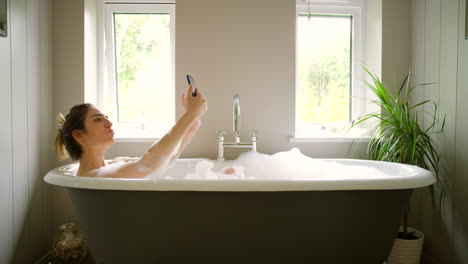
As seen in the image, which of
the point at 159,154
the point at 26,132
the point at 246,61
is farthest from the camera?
the point at 246,61

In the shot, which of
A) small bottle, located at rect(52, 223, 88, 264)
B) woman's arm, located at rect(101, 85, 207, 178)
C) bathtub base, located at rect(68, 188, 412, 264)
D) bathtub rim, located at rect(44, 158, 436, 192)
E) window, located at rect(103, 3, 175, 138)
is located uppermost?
window, located at rect(103, 3, 175, 138)

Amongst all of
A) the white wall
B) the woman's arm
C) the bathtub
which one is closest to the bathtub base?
the bathtub

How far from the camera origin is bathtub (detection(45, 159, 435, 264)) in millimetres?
1244

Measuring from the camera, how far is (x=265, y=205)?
1.26 meters

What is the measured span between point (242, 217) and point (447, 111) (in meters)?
1.37

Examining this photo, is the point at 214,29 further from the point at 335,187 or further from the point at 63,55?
the point at 335,187

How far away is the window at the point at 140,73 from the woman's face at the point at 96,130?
0.91 m

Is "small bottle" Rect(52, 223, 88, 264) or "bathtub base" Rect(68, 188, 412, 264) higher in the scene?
"bathtub base" Rect(68, 188, 412, 264)

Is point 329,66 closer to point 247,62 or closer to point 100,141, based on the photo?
point 247,62

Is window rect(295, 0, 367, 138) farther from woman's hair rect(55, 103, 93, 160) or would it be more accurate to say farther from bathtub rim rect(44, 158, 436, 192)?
woman's hair rect(55, 103, 93, 160)

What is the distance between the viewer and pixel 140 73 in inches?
97.3

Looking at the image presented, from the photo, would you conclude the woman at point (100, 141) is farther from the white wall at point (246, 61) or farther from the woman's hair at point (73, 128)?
the white wall at point (246, 61)

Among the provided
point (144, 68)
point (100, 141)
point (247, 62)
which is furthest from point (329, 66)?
point (100, 141)

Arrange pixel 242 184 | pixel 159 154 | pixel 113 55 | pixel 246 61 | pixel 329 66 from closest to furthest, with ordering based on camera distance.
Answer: pixel 242 184 → pixel 159 154 → pixel 246 61 → pixel 113 55 → pixel 329 66
